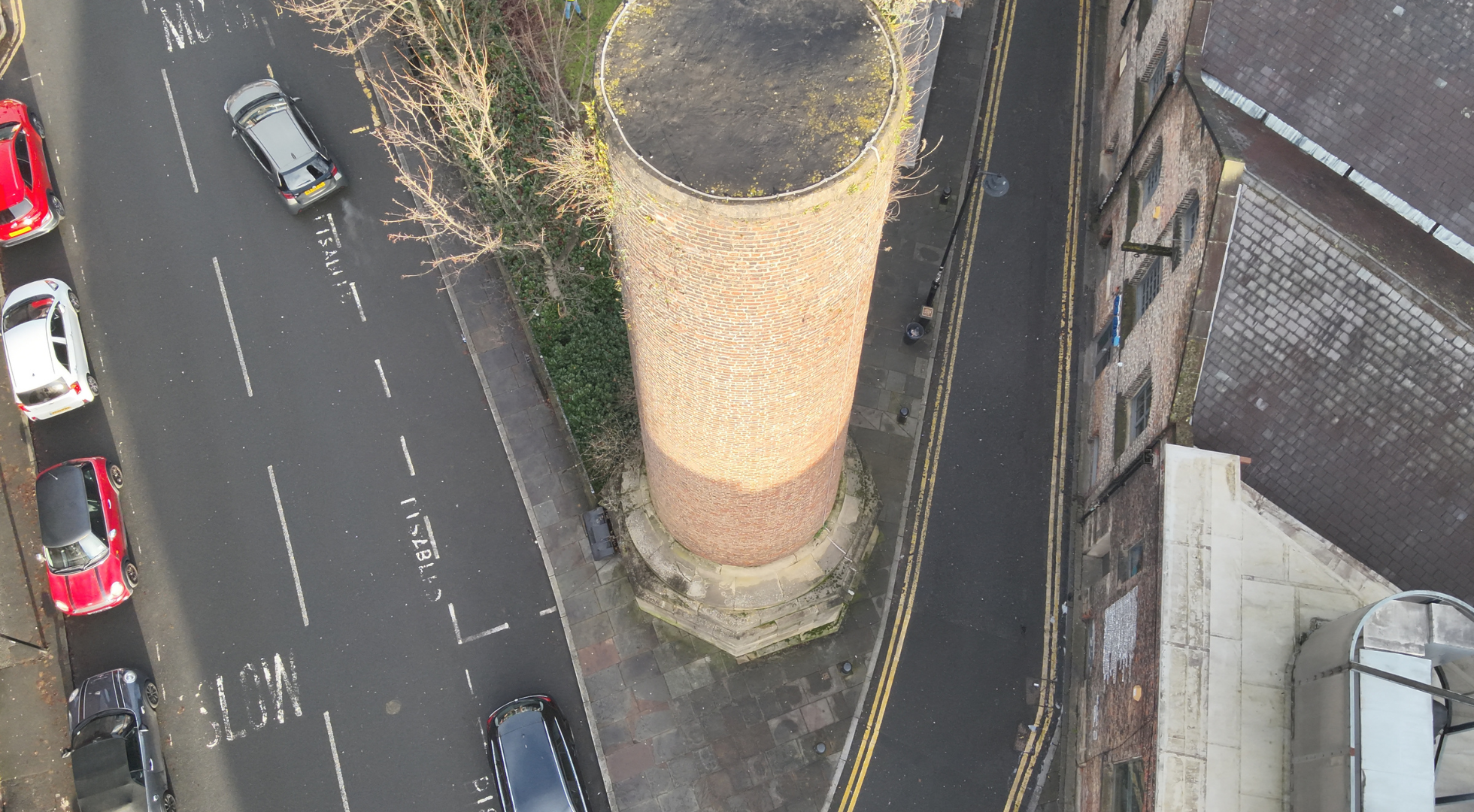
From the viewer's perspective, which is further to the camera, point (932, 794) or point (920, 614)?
point (920, 614)

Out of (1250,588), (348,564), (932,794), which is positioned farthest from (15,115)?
(1250,588)

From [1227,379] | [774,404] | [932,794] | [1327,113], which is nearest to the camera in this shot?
[774,404]

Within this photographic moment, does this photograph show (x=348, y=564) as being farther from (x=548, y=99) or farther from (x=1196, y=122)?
(x=1196, y=122)

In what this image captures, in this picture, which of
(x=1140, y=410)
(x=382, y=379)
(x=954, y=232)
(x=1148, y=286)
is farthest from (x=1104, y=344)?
(x=382, y=379)

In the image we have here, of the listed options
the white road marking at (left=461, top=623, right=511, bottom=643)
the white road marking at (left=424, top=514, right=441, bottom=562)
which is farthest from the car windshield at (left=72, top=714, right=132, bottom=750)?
the white road marking at (left=461, top=623, right=511, bottom=643)

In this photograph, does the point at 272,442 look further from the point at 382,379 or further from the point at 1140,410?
the point at 1140,410

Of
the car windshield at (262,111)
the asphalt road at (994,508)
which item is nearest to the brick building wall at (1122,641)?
the asphalt road at (994,508)

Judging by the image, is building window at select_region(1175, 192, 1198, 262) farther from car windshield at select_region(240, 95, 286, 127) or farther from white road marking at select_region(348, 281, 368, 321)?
car windshield at select_region(240, 95, 286, 127)
